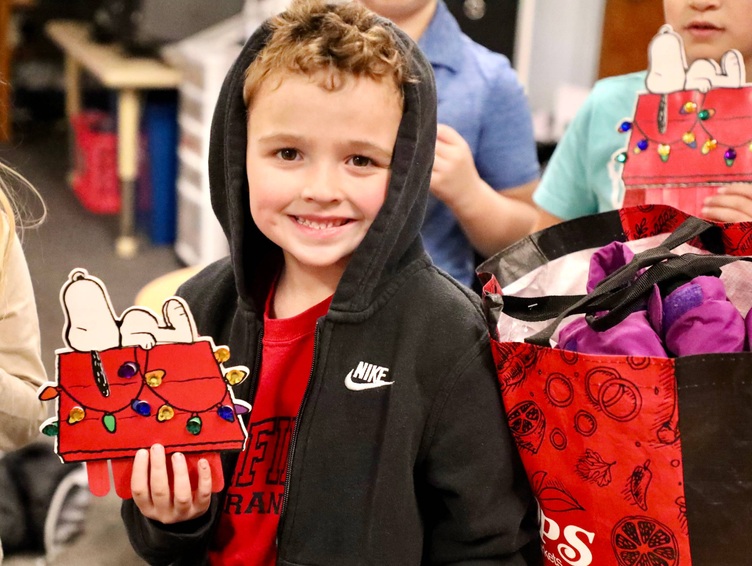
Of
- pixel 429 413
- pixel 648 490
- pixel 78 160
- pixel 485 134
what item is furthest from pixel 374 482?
pixel 78 160

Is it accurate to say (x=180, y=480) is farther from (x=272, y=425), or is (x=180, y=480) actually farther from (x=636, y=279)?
(x=636, y=279)

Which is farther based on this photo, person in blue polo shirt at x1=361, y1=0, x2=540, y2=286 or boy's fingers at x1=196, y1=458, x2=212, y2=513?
person in blue polo shirt at x1=361, y1=0, x2=540, y2=286

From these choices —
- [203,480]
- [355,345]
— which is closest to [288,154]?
[355,345]

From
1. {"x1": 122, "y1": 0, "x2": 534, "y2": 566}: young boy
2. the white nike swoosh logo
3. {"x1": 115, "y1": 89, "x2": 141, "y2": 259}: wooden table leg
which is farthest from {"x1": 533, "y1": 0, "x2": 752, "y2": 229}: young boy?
{"x1": 115, "y1": 89, "x2": 141, "y2": 259}: wooden table leg

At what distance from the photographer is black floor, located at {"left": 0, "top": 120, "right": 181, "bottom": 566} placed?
1.75m

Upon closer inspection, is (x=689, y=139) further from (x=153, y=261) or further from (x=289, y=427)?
(x=153, y=261)

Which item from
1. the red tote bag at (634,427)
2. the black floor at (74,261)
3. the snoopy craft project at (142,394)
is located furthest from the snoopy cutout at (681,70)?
the black floor at (74,261)

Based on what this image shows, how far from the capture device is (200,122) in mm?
2871

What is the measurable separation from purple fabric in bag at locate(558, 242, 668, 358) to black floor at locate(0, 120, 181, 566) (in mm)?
1168

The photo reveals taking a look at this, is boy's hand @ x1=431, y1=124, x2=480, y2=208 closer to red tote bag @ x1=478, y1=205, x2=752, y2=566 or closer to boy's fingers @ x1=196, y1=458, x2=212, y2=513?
red tote bag @ x1=478, y1=205, x2=752, y2=566

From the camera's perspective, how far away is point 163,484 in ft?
2.76

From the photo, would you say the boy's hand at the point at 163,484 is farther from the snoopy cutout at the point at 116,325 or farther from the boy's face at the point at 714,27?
the boy's face at the point at 714,27

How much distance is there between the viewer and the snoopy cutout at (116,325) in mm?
817

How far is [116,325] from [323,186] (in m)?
0.24
